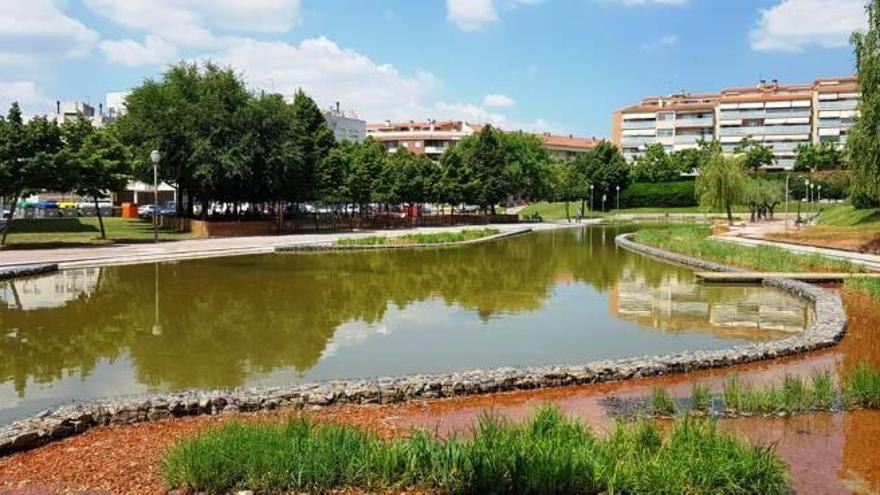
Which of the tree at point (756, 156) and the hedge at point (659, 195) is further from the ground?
the tree at point (756, 156)

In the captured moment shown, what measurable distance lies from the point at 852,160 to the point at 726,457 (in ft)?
103

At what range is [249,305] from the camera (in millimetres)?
20656

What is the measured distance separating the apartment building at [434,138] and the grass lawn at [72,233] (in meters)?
97.0

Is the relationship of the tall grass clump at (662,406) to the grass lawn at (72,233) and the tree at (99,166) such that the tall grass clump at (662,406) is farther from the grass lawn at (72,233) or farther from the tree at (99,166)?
the grass lawn at (72,233)

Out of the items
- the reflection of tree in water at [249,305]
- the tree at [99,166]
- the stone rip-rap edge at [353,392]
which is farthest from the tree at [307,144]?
the stone rip-rap edge at [353,392]

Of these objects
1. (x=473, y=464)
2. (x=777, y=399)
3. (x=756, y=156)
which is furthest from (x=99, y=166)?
(x=756, y=156)

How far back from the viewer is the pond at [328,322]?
1329 centimetres

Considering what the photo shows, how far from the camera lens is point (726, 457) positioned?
718 cm

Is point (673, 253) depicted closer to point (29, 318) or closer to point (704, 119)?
point (29, 318)

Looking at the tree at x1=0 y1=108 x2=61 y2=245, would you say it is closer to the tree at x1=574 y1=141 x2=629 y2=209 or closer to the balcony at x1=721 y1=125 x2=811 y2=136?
the tree at x1=574 y1=141 x2=629 y2=209

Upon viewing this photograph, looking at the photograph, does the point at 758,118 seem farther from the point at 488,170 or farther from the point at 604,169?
the point at 488,170

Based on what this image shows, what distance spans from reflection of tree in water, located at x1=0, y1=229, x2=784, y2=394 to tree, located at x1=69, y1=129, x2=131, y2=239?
10.5 meters

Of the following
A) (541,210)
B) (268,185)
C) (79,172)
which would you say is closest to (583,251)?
(268,185)

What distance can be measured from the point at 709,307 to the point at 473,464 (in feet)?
51.8
